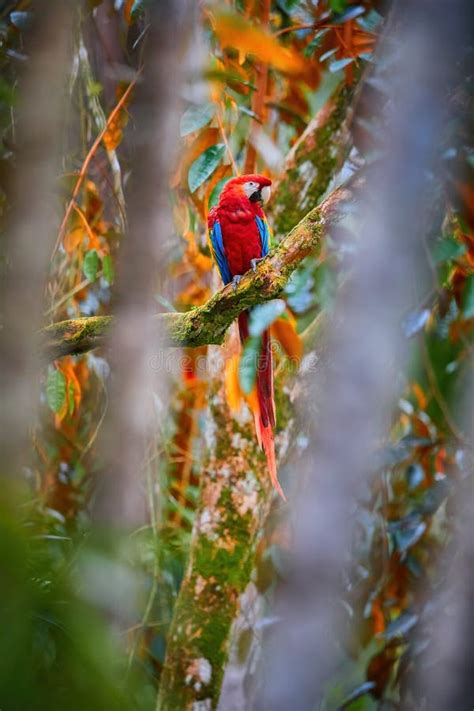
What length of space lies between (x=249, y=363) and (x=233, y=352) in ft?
0.63

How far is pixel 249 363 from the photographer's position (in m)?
1.39

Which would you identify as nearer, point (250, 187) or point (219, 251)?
point (250, 187)

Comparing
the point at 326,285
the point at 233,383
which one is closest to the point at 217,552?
the point at 233,383

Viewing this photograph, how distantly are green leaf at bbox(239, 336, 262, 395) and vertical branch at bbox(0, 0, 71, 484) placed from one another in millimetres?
880

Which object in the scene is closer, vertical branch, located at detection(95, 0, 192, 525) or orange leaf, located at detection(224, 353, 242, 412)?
vertical branch, located at detection(95, 0, 192, 525)

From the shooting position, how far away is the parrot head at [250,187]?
150 centimetres

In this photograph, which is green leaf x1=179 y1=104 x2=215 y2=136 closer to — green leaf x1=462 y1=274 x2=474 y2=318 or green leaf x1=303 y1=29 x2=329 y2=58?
green leaf x1=303 y1=29 x2=329 y2=58

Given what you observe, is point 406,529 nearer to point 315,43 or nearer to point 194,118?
point 194,118

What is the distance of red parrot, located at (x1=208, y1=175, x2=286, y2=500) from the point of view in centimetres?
146

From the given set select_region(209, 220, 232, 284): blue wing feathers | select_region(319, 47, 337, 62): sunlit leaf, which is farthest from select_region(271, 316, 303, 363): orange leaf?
select_region(319, 47, 337, 62): sunlit leaf

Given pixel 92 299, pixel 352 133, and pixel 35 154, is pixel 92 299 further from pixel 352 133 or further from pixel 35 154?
pixel 35 154

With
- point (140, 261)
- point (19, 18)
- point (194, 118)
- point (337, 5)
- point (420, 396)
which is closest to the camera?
point (140, 261)

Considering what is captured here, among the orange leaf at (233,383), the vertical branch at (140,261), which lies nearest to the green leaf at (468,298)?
the orange leaf at (233,383)

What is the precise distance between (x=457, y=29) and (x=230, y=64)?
730 mm
